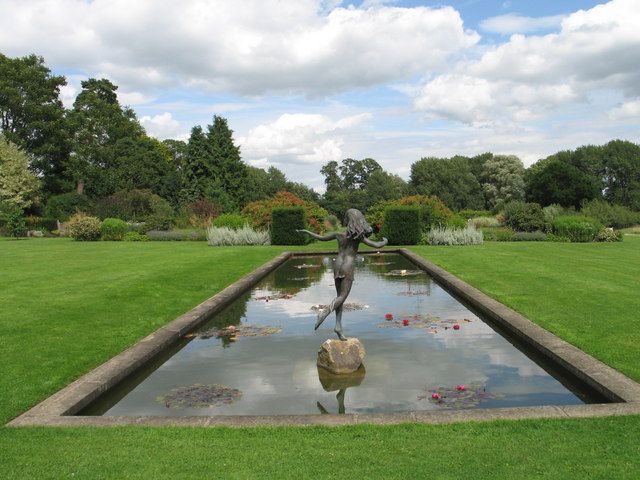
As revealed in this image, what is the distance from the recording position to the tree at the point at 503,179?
234 ft

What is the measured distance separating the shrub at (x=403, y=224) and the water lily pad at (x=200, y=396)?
64.3 feet

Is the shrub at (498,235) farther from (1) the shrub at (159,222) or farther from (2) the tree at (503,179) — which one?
(2) the tree at (503,179)

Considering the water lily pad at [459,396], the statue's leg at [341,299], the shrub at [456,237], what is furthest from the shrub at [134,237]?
the water lily pad at [459,396]

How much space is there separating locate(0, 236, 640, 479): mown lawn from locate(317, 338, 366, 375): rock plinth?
85.6 inches

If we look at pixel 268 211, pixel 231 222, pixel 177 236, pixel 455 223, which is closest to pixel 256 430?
A: pixel 231 222

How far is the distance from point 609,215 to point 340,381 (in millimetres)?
32736

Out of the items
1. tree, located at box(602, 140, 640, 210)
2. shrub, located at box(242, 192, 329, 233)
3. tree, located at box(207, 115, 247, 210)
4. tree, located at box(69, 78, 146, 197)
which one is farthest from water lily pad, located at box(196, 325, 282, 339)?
tree, located at box(602, 140, 640, 210)

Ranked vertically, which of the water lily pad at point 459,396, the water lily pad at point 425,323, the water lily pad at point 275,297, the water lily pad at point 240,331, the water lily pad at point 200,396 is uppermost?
the water lily pad at point 275,297

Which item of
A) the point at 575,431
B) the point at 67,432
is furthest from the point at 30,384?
the point at 575,431

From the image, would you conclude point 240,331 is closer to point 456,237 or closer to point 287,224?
point 287,224

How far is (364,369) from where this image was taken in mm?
6758

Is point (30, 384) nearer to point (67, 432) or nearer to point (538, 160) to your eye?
point (67, 432)

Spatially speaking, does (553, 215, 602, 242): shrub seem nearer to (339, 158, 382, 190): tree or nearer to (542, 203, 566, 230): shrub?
(542, 203, 566, 230): shrub

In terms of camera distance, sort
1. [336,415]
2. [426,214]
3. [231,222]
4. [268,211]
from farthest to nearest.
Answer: [268,211]
[231,222]
[426,214]
[336,415]
